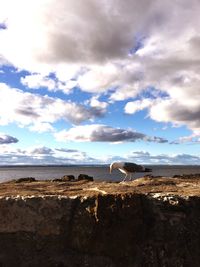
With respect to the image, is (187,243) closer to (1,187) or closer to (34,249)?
(34,249)

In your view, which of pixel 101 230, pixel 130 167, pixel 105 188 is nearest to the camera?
pixel 101 230

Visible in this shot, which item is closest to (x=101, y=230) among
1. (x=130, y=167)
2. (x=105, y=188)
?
(x=105, y=188)

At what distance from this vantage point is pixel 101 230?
833 cm

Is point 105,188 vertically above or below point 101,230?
above

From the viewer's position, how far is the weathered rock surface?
8125 millimetres

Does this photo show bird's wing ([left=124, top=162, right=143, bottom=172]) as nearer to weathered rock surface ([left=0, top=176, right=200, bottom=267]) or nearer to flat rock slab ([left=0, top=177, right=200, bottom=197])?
flat rock slab ([left=0, top=177, right=200, bottom=197])

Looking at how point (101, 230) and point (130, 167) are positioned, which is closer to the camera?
point (101, 230)

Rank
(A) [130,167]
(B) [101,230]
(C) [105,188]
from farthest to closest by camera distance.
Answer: (A) [130,167], (C) [105,188], (B) [101,230]

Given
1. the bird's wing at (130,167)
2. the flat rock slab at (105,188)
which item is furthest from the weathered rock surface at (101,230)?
the bird's wing at (130,167)

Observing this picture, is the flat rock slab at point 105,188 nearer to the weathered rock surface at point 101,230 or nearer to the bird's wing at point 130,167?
the weathered rock surface at point 101,230

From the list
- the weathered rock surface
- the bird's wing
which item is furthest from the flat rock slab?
the bird's wing

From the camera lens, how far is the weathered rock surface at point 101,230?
812cm

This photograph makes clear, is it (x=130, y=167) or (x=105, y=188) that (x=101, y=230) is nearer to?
(x=105, y=188)

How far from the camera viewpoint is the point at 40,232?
8445 millimetres
